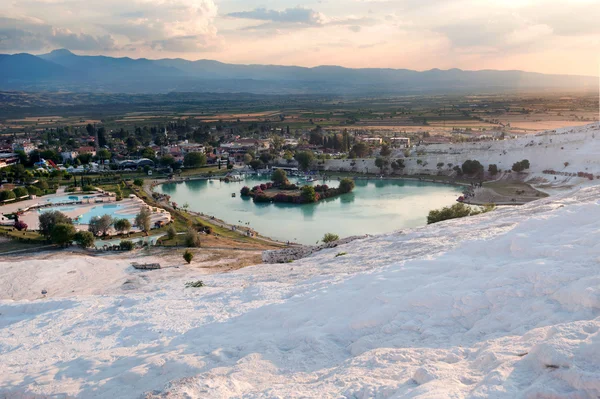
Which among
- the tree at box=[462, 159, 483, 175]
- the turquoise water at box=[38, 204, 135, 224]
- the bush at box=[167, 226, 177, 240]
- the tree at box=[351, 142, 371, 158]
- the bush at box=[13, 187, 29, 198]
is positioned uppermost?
the tree at box=[351, 142, 371, 158]

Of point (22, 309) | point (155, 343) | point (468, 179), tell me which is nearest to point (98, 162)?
point (468, 179)

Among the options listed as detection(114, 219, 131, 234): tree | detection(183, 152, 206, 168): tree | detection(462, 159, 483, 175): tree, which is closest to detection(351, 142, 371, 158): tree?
detection(462, 159, 483, 175): tree

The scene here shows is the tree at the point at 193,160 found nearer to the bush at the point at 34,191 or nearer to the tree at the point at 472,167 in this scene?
the bush at the point at 34,191

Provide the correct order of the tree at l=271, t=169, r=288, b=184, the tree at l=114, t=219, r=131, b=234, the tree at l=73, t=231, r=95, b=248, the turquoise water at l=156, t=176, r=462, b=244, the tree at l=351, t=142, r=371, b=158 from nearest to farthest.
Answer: the tree at l=73, t=231, r=95, b=248 < the tree at l=114, t=219, r=131, b=234 < the turquoise water at l=156, t=176, r=462, b=244 < the tree at l=271, t=169, r=288, b=184 < the tree at l=351, t=142, r=371, b=158

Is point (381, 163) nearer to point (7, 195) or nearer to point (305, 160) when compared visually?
point (305, 160)

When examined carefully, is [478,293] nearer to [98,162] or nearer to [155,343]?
[155,343]

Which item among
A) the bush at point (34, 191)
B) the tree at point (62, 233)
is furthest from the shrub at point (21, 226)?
the bush at point (34, 191)

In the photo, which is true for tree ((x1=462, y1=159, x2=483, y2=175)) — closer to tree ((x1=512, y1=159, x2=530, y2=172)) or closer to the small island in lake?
tree ((x1=512, y1=159, x2=530, y2=172))
